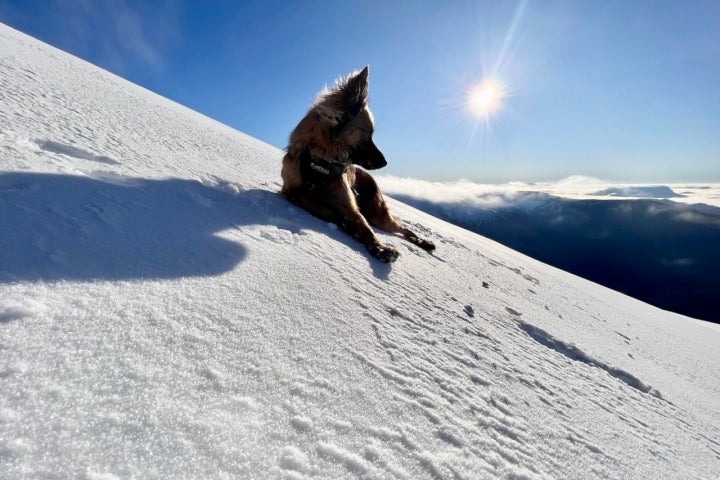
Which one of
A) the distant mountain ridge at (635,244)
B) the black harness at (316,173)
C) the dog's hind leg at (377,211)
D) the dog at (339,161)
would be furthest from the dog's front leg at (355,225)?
the distant mountain ridge at (635,244)

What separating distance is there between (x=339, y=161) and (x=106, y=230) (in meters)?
2.49

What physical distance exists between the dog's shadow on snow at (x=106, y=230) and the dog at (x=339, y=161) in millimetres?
1201

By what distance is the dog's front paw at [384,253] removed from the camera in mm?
2635

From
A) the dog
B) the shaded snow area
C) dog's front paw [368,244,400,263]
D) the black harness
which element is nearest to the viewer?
the shaded snow area

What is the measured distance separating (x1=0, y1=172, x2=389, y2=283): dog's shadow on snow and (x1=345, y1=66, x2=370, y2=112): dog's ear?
2281 millimetres

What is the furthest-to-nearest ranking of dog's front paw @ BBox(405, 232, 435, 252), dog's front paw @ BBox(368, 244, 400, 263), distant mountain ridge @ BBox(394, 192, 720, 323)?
distant mountain ridge @ BBox(394, 192, 720, 323) < dog's front paw @ BBox(405, 232, 435, 252) < dog's front paw @ BBox(368, 244, 400, 263)

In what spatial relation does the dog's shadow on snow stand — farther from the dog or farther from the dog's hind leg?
the dog's hind leg

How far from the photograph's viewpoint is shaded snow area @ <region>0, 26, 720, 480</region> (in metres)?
0.69

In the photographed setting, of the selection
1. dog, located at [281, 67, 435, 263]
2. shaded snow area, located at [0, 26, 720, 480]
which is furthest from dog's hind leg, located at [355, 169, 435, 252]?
shaded snow area, located at [0, 26, 720, 480]

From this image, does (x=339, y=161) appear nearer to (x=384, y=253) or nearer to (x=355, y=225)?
(x=355, y=225)

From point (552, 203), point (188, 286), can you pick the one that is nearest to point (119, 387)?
point (188, 286)

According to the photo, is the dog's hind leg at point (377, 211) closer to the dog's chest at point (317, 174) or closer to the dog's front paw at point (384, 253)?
the dog's chest at point (317, 174)

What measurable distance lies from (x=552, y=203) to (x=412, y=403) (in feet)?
408

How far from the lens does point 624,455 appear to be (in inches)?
51.6
